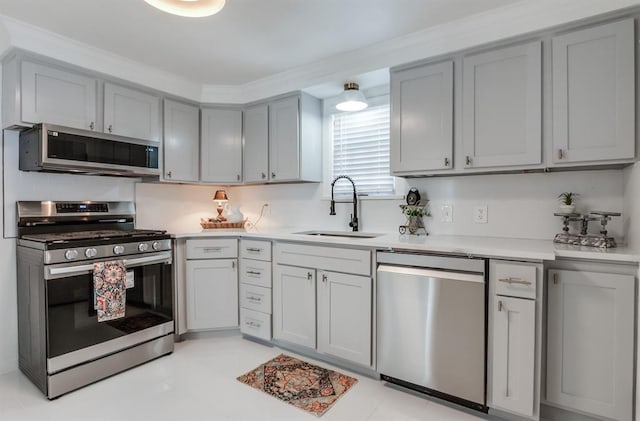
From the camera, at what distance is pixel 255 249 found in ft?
9.19

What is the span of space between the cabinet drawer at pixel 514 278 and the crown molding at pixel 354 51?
1.36m

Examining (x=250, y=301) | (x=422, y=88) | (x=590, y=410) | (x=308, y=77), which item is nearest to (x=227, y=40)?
(x=308, y=77)

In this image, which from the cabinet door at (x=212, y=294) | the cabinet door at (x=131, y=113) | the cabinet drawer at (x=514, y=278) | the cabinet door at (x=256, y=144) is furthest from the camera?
the cabinet door at (x=256, y=144)

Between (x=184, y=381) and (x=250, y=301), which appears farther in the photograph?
(x=250, y=301)

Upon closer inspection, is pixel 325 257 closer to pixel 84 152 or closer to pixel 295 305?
pixel 295 305

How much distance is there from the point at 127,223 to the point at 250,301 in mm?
1290

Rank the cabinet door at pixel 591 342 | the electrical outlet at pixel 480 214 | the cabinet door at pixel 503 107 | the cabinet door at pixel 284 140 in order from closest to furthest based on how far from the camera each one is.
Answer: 1. the cabinet door at pixel 591 342
2. the cabinet door at pixel 503 107
3. the electrical outlet at pixel 480 214
4. the cabinet door at pixel 284 140

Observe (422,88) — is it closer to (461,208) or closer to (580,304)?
(461,208)

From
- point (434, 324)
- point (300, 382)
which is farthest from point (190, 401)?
point (434, 324)

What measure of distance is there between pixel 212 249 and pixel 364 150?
160cm

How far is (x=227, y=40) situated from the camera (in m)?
2.38

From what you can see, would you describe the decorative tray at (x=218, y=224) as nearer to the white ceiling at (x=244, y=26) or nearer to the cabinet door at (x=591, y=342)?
the white ceiling at (x=244, y=26)

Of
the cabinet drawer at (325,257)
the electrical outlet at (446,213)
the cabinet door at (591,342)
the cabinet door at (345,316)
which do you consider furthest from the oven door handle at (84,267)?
the cabinet door at (591,342)

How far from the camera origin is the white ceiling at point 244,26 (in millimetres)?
1972
